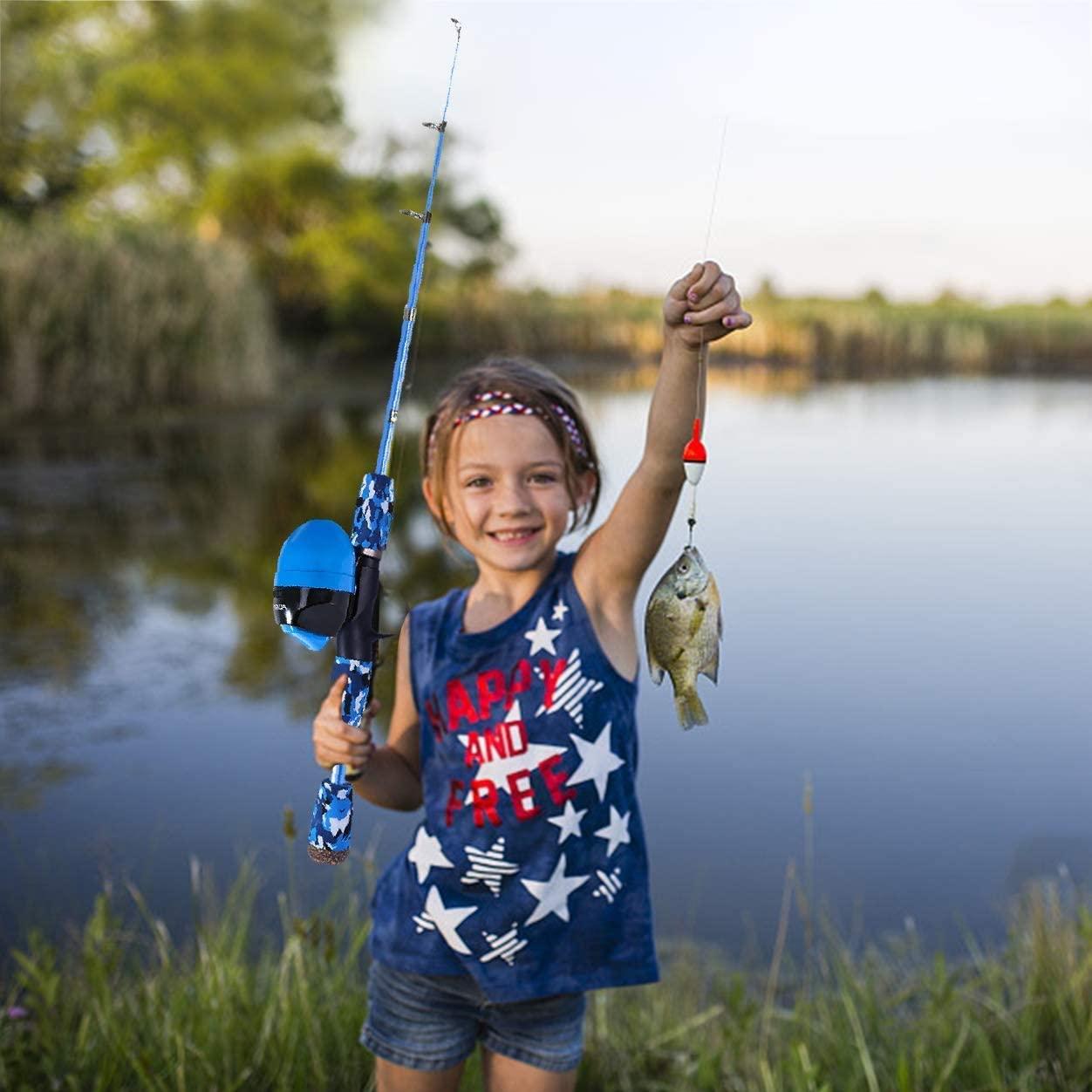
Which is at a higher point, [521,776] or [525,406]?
[525,406]

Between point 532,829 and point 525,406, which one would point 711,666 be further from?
point 525,406

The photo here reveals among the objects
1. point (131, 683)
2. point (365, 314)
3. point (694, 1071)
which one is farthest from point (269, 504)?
point (365, 314)

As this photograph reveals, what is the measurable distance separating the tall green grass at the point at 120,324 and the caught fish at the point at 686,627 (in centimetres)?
1274

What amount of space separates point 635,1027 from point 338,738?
137 centimetres

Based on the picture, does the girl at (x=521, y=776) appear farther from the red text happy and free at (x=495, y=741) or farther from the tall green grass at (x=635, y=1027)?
the tall green grass at (x=635, y=1027)

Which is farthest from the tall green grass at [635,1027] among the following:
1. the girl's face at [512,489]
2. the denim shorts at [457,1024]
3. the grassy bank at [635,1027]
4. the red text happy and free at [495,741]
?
the girl's face at [512,489]

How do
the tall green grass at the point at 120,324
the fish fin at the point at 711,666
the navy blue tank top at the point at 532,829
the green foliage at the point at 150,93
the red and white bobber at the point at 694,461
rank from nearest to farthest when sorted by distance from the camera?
the red and white bobber at the point at 694,461
the fish fin at the point at 711,666
the navy blue tank top at the point at 532,829
the tall green grass at the point at 120,324
the green foliage at the point at 150,93

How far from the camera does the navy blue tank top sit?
1.90m

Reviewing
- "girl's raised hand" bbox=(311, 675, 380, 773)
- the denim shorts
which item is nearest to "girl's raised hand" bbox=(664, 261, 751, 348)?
"girl's raised hand" bbox=(311, 675, 380, 773)

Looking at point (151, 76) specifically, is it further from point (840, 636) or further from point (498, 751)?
point (498, 751)

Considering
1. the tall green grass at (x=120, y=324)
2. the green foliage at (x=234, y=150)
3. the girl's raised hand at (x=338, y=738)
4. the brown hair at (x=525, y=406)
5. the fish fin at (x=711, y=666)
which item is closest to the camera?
the fish fin at (x=711, y=666)

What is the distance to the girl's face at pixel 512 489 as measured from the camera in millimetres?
1978

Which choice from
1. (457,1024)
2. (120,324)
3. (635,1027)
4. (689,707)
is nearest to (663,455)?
(689,707)

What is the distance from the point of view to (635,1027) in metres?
2.77
